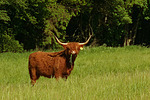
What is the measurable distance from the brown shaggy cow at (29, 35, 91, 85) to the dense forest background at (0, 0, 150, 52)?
33.2 ft

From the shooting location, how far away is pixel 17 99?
4.75 metres

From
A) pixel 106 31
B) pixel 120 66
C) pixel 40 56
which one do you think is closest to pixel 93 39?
pixel 106 31

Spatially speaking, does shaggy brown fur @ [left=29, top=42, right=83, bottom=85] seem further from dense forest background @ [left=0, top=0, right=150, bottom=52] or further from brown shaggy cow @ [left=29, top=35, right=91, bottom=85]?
dense forest background @ [left=0, top=0, right=150, bottom=52]

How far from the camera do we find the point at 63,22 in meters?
26.0

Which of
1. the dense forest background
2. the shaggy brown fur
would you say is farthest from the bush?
the shaggy brown fur

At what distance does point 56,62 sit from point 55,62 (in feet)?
0.12

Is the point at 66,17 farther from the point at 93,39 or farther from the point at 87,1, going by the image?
the point at 93,39

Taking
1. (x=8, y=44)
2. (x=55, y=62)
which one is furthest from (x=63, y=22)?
(x=55, y=62)

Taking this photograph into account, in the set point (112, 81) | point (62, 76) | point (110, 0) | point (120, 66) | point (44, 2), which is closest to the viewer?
point (112, 81)

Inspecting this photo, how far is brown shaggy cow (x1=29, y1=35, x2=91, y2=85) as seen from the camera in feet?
23.9

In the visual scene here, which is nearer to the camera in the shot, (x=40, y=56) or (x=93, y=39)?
(x=40, y=56)

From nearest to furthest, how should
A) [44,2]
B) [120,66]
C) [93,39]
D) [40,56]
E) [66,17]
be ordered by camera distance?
[40,56] → [120,66] → [44,2] → [66,17] → [93,39]

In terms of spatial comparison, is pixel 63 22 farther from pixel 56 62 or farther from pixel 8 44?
pixel 56 62

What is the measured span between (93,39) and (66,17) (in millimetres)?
9132
